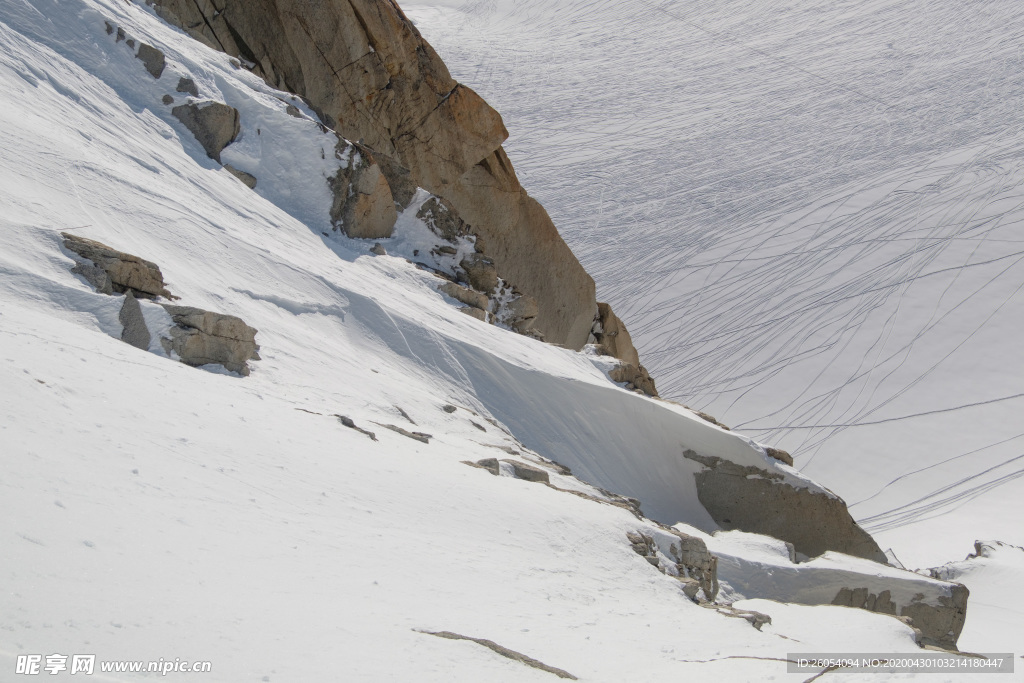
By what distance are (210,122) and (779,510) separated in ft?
30.5

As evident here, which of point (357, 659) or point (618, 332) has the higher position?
point (357, 659)

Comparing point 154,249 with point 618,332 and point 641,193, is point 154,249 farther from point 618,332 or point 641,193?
point 641,193

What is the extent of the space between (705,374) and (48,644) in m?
22.7

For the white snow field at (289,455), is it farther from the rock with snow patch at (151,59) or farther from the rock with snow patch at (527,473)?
the rock with snow patch at (527,473)

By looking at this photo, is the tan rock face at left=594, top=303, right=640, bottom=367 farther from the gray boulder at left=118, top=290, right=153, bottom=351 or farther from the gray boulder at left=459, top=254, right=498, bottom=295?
the gray boulder at left=118, top=290, right=153, bottom=351

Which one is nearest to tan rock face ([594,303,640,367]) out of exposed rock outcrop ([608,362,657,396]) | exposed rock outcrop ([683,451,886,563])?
exposed rock outcrop ([608,362,657,396])

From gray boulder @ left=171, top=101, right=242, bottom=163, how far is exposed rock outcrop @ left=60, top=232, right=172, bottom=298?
4806 mm

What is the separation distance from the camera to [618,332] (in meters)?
18.9

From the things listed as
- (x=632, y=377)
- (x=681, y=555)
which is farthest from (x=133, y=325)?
(x=632, y=377)

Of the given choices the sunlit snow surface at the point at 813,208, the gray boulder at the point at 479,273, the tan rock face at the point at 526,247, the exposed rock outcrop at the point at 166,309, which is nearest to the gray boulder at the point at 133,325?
the exposed rock outcrop at the point at 166,309

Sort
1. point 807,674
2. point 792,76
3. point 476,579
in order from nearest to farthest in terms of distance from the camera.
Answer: point 807,674, point 476,579, point 792,76

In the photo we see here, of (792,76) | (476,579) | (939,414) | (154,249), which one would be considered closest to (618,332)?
(939,414)

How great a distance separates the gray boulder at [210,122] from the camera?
12102 millimetres

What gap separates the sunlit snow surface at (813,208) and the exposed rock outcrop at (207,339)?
13.8 metres
